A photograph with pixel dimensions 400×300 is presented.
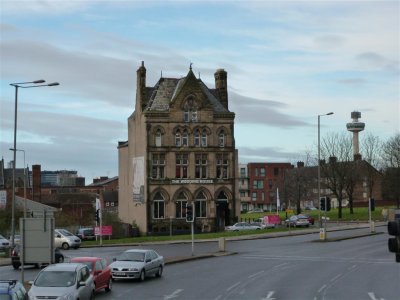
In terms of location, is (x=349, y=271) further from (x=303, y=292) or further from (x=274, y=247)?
(x=274, y=247)

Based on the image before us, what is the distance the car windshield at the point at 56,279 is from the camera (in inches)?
823

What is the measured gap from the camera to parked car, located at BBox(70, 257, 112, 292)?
25.0 m

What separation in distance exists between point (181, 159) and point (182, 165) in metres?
0.71

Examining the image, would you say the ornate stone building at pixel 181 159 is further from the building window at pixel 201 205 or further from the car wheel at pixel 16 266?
the car wheel at pixel 16 266

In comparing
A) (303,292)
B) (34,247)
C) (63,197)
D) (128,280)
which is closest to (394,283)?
(303,292)

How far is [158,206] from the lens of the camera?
78.6m

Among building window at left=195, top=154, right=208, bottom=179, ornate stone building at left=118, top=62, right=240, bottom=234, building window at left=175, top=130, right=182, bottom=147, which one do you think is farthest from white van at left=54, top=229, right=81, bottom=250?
building window at left=195, top=154, right=208, bottom=179

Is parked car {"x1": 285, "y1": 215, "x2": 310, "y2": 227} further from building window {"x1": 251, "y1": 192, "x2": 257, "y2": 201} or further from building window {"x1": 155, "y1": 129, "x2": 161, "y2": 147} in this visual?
building window {"x1": 251, "y1": 192, "x2": 257, "y2": 201}

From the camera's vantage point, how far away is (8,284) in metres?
16.3

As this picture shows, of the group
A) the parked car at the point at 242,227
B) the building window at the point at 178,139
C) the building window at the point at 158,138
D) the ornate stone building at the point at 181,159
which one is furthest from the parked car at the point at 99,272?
the building window at the point at 178,139

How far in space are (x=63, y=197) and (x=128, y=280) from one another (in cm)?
9194

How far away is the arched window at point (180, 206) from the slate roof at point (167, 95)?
33.3 ft

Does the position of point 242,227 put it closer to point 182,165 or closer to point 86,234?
point 182,165

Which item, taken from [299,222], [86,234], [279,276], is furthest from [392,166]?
[279,276]
